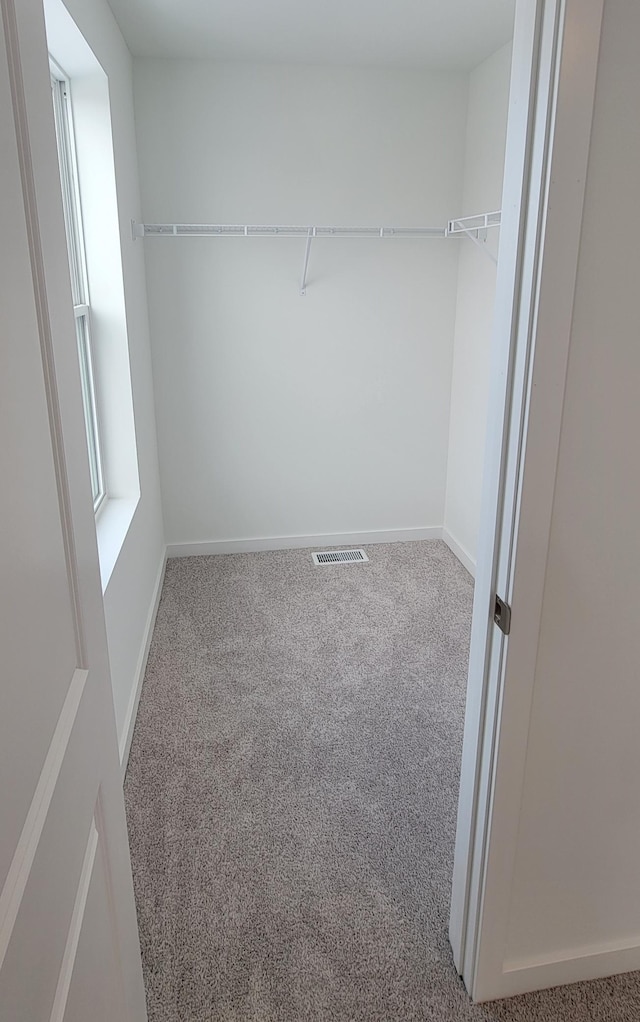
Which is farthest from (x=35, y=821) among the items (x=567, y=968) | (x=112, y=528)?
(x=112, y=528)

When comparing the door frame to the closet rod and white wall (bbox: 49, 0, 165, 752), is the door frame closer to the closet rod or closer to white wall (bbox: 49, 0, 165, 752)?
white wall (bbox: 49, 0, 165, 752)

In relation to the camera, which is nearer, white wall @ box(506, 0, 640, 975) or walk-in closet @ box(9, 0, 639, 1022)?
walk-in closet @ box(9, 0, 639, 1022)

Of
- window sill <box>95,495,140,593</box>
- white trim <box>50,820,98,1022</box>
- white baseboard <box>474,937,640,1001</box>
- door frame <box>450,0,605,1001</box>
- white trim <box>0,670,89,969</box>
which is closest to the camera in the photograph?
white trim <box>0,670,89,969</box>

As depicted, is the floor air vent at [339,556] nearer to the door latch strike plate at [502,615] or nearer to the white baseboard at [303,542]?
the white baseboard at [303,542]

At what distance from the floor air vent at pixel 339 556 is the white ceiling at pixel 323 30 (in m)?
2.41

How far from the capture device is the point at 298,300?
353 centimetres

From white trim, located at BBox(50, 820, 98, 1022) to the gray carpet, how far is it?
0.83m

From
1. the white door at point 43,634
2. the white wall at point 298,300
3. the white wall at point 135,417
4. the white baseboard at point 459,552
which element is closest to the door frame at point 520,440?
the white door at point 43,634

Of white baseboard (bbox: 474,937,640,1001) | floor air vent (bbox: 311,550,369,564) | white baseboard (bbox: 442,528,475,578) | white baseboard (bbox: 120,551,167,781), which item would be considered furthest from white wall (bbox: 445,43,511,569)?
white baseboard (bbox: 474,937,640,1001)

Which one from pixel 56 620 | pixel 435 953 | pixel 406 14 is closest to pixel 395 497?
pixel 406 14

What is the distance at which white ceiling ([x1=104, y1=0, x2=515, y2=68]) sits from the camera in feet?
8.18

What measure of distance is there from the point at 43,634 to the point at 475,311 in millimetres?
3105

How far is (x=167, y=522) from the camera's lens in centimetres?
377

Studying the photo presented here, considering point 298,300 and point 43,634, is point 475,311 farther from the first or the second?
point 43,634
